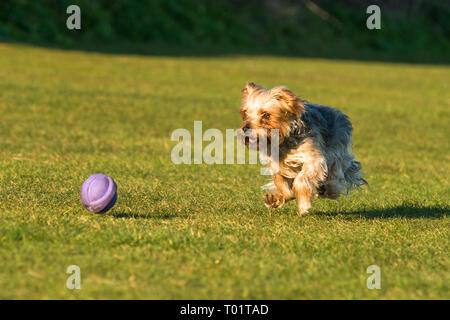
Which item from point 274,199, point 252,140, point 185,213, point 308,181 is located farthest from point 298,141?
point 185,213

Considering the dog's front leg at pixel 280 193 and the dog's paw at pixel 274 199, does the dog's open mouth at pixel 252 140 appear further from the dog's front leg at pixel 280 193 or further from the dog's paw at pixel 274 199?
the dog's paw at pixel 274 199

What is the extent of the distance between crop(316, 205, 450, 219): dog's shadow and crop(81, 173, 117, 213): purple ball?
2.29 meters

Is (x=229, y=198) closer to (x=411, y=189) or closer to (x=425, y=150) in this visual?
(x=411, y=189)

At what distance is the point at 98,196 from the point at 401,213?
332cm

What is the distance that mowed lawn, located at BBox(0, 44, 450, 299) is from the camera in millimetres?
5070

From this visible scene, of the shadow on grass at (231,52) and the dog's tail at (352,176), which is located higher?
the shadow on grass at (231,52)

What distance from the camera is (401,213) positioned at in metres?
7.75

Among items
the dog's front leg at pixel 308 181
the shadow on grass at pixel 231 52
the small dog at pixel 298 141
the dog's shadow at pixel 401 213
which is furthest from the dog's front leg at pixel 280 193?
the shadow on grass at pixel 231 52

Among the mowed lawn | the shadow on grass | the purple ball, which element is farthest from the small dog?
the shadow on grass

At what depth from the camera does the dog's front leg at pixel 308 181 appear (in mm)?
7082

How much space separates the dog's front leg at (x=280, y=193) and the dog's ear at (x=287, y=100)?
2.75 feet

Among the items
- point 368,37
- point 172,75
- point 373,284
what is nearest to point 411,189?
point 373,284

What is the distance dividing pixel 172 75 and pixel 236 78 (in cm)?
208

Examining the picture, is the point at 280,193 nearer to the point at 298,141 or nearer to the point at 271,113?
the point at 298,141
